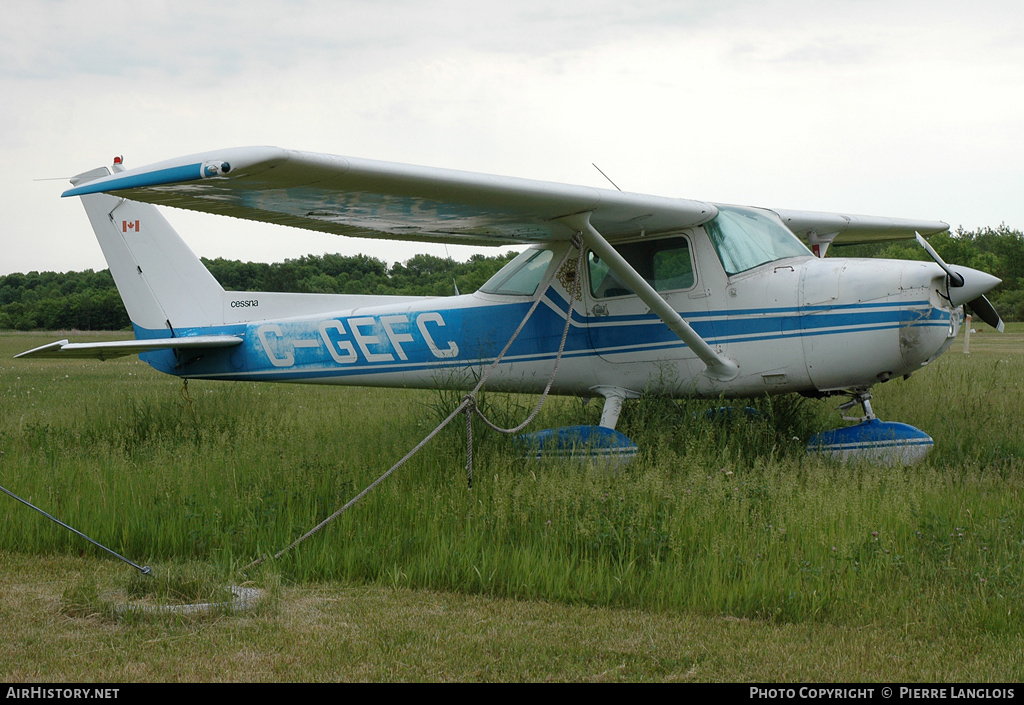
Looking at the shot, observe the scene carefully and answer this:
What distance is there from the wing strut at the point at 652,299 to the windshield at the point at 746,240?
0.71 meters

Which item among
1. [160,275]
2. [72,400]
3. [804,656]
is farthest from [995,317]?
[72,400]

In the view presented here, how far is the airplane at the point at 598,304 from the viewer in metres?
5.96

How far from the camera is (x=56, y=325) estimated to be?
193ft

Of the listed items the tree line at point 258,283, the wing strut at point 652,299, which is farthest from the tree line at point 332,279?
the wing strut at point 652,299

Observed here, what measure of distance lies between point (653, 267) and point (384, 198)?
8.72 feet

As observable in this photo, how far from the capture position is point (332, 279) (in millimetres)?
30156

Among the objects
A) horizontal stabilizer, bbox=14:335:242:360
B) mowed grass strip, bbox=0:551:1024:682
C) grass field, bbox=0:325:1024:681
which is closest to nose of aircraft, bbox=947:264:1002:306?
grass field, bbox=0:325:1024:681

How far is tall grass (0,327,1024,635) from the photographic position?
4.17 meters

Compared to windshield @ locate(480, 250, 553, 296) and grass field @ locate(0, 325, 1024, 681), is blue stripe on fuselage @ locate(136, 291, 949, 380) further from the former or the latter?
grass field @ locate(0, 325, 1024, 681)

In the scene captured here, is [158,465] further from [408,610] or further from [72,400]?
[72,400]

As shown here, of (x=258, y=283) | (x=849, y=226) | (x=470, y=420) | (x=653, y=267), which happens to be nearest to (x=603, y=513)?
(x=470, y=420)

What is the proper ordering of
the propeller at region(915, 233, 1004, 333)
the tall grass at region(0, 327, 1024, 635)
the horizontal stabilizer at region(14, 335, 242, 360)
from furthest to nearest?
the horizontal stabilizer at region(14, 335, 242, 360) < the propeller at region(915, 233, 1004, 333) < the tall grass at region(0, 327, 1024, 635)

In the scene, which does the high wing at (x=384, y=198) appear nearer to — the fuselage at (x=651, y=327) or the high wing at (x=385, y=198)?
the high wing at (x=385, y=198)

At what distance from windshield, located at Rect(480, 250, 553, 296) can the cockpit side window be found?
53cm
